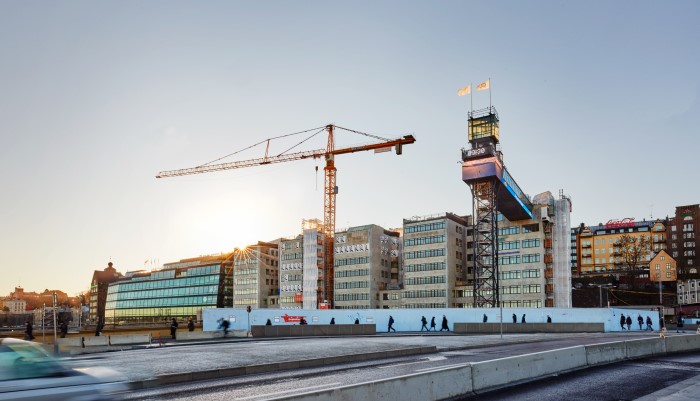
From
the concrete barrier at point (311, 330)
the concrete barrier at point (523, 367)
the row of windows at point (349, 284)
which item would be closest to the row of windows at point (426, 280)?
the row of windows at point (349, 284)

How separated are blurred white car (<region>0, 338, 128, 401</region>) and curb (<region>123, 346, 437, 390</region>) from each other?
673 cm

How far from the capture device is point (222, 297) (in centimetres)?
18050

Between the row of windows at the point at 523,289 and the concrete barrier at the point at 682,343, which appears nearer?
the concrete barrier at the point at 682,343

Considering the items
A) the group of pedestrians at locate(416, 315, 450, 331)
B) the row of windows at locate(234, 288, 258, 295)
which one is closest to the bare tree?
the row of windows at locate(234, 288, 258, 295)

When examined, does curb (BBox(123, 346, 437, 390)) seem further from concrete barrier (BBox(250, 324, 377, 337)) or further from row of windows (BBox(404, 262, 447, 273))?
row of windows (BBox(404, 262, 447, 273))

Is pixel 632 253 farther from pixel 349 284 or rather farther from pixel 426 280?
pixel 349 284

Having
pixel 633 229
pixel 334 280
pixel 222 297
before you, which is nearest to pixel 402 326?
pixel 334 280

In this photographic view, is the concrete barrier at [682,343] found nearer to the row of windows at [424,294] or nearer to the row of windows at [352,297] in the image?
the row of windows at [424,294]

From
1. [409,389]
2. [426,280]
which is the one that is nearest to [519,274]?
[426,280]

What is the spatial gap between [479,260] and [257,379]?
91.2 metres

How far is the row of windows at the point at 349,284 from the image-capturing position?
439 ft

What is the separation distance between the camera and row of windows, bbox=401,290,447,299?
121637 millimetres

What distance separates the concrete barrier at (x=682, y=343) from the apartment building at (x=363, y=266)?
104880mm

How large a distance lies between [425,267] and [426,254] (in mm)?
2755
